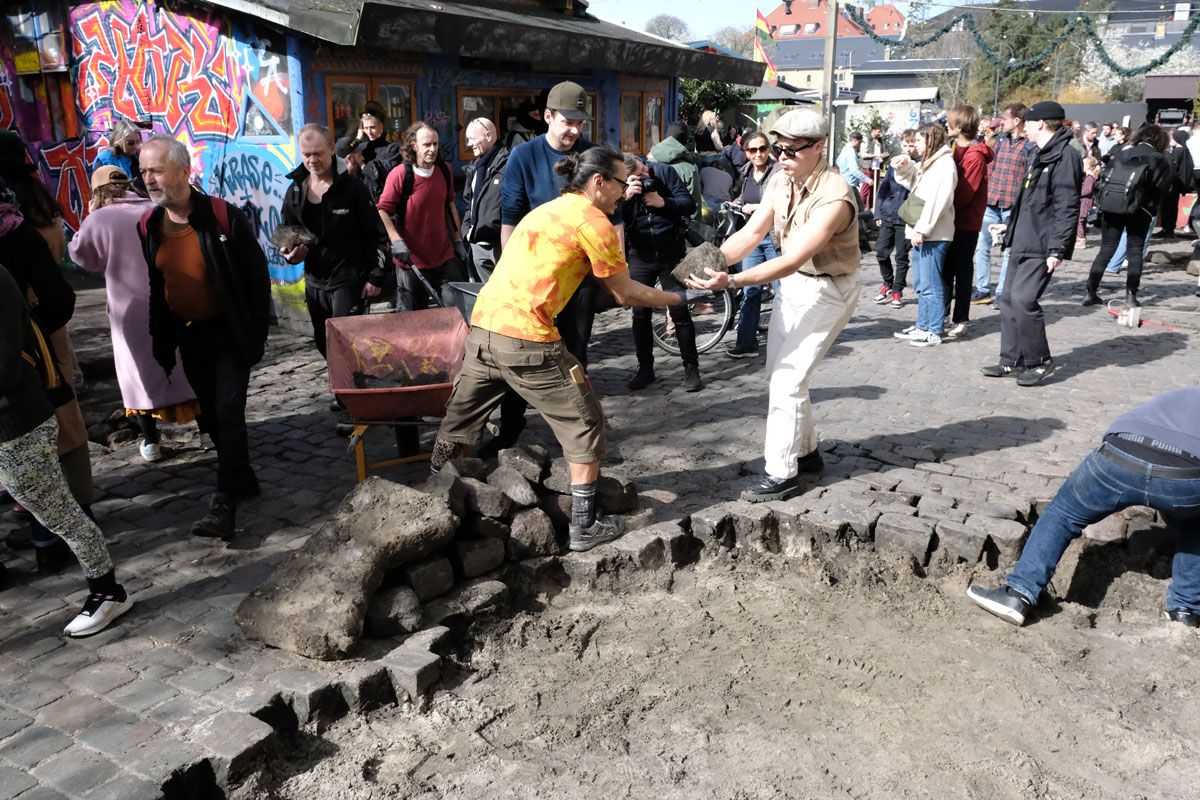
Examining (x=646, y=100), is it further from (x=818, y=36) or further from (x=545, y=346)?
(x=818, y=36)

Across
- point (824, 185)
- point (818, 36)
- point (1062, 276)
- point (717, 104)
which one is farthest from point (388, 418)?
point (818, 36)

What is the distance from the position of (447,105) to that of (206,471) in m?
7.31

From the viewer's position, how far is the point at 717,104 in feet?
78.5

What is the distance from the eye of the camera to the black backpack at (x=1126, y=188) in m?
10.3

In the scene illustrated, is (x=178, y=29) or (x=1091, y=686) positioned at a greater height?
(x=178, y=29)

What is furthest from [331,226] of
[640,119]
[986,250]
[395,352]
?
[640,119]

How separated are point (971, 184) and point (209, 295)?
22.2ft

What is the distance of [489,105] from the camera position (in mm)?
12641

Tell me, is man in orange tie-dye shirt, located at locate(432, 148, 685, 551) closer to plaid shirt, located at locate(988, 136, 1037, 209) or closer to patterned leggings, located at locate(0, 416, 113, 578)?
patterned leggings, located at locate(0, 416, 113, 578)

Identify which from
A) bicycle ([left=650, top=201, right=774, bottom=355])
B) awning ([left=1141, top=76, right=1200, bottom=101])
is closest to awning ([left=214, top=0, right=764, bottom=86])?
bicycle ([left=650, top=201, right=774, bottom=355])

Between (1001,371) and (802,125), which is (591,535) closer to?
(802,125)

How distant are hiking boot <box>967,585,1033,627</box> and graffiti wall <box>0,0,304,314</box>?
794cm

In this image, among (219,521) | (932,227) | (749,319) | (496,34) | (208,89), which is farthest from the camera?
(496,34)

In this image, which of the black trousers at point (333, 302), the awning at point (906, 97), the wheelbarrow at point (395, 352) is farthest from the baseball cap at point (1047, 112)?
the awning at point (906, 97)
